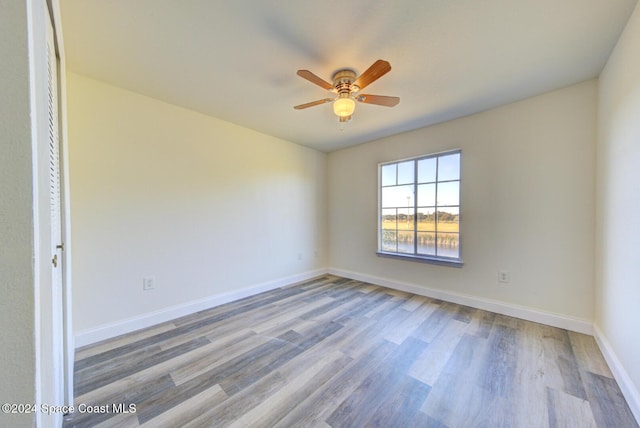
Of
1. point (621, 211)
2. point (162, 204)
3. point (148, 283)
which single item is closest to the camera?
point (621, 211)

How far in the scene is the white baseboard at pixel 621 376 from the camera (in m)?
1.36

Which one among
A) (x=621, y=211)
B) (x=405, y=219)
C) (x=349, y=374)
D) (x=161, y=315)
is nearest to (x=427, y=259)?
(x=405, y=219)

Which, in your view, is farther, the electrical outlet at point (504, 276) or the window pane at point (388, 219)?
the window pane at point (388, 219)

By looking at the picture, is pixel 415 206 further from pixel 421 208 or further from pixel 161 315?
pixel 161 315

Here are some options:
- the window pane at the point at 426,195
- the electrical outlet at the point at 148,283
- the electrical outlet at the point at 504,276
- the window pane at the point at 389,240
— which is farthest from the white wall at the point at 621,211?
the electrical outlet at the point at 148,283

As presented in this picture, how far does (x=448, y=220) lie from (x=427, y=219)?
0.89 feet

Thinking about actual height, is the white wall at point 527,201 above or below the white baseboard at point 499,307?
above

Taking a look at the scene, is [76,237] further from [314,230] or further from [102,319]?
[314,230]

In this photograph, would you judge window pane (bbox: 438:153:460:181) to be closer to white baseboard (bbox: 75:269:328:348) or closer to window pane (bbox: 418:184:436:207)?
window pane (bbox: 418:184:436:207)

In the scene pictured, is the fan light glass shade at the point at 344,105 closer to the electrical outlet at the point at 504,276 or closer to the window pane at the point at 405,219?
the window pane at the point at 405,219

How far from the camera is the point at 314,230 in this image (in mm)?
4336

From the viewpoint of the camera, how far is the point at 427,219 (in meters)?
3.30

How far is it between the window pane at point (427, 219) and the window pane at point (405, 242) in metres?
0.22

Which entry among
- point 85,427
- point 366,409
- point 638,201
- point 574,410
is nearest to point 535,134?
point 638,201
